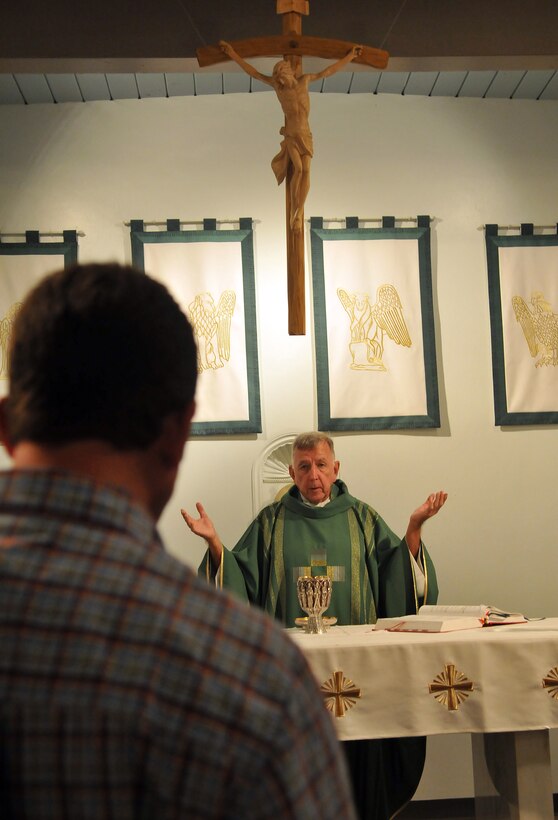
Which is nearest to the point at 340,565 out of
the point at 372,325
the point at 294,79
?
the point at 372,325

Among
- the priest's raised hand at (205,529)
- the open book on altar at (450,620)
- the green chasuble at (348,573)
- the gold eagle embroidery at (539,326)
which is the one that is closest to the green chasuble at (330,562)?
the green chasuble at (348,573)

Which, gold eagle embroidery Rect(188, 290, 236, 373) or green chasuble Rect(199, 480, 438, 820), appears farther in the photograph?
gold eagle embroidery Rect(188, 290, 236, 373)

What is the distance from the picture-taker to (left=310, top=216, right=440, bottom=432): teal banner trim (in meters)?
6.16

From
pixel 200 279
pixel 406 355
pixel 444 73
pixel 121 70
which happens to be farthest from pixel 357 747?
pixel 444 73

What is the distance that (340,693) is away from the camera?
359cm

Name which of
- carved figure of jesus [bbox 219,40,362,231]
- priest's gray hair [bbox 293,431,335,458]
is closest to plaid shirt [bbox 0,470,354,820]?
carved figure of jesus [bbox 219,40,362,231]

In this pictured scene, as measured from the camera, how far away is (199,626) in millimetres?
772

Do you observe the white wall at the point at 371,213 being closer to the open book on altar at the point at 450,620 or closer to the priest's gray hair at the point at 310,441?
the priest's gray hair at the point at 310,441

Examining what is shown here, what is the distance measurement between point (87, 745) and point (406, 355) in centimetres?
566

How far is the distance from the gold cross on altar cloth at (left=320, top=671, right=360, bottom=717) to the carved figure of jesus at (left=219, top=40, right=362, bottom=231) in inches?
84.9

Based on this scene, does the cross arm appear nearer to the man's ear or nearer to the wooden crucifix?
the wooden crucifix

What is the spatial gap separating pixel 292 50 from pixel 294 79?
5.6 inches

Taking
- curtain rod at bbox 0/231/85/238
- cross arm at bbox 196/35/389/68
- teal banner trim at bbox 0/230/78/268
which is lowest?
teal banner trim at bbox 0/230/78/268

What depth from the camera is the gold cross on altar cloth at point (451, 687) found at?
3.61 m
